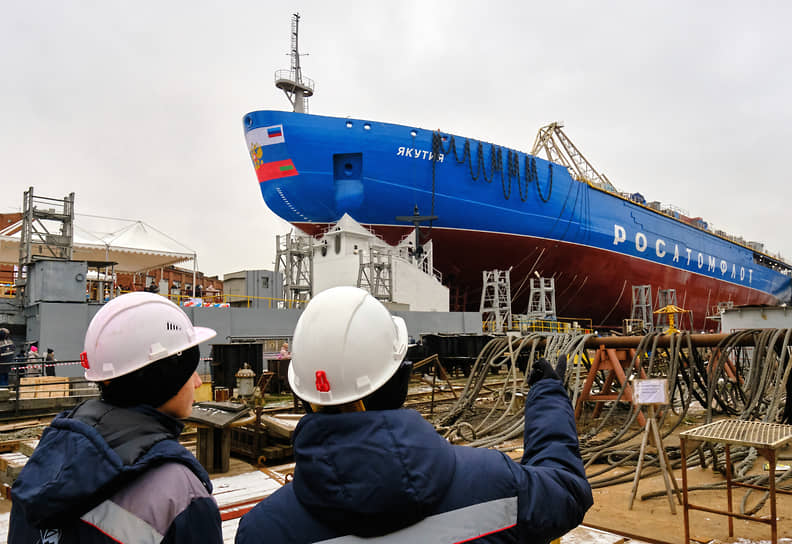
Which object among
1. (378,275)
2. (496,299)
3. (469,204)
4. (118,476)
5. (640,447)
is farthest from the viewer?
(469,204)

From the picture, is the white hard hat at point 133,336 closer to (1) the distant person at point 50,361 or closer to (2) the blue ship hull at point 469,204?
(1) the distant person at point 50,361

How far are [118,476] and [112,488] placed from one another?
0.04 m

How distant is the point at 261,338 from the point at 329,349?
1571cm

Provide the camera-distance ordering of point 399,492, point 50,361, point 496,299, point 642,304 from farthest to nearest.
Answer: point 642,304
point 496,299
point 50,361
point 399,492

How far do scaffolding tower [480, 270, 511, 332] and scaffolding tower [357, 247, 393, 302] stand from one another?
14.8ft

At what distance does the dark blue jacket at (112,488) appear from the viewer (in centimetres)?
133

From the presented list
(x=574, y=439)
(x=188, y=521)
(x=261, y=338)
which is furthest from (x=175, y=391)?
(x=261, y=338)

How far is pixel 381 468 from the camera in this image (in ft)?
3.88

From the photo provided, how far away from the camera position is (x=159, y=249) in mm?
21031

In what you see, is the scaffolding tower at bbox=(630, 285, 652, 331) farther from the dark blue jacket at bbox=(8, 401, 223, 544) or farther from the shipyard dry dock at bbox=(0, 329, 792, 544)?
the dark blue jacket at bbox=(8, 401, 223, 544)

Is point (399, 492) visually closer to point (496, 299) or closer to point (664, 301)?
point (496, 299)

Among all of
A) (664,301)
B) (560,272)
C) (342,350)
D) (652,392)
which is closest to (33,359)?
(652,392)

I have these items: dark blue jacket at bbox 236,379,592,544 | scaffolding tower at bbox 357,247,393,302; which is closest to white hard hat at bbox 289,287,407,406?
dark blue jacket at bbox 236,379,592,544

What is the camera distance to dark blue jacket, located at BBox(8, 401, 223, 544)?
4.36ft
